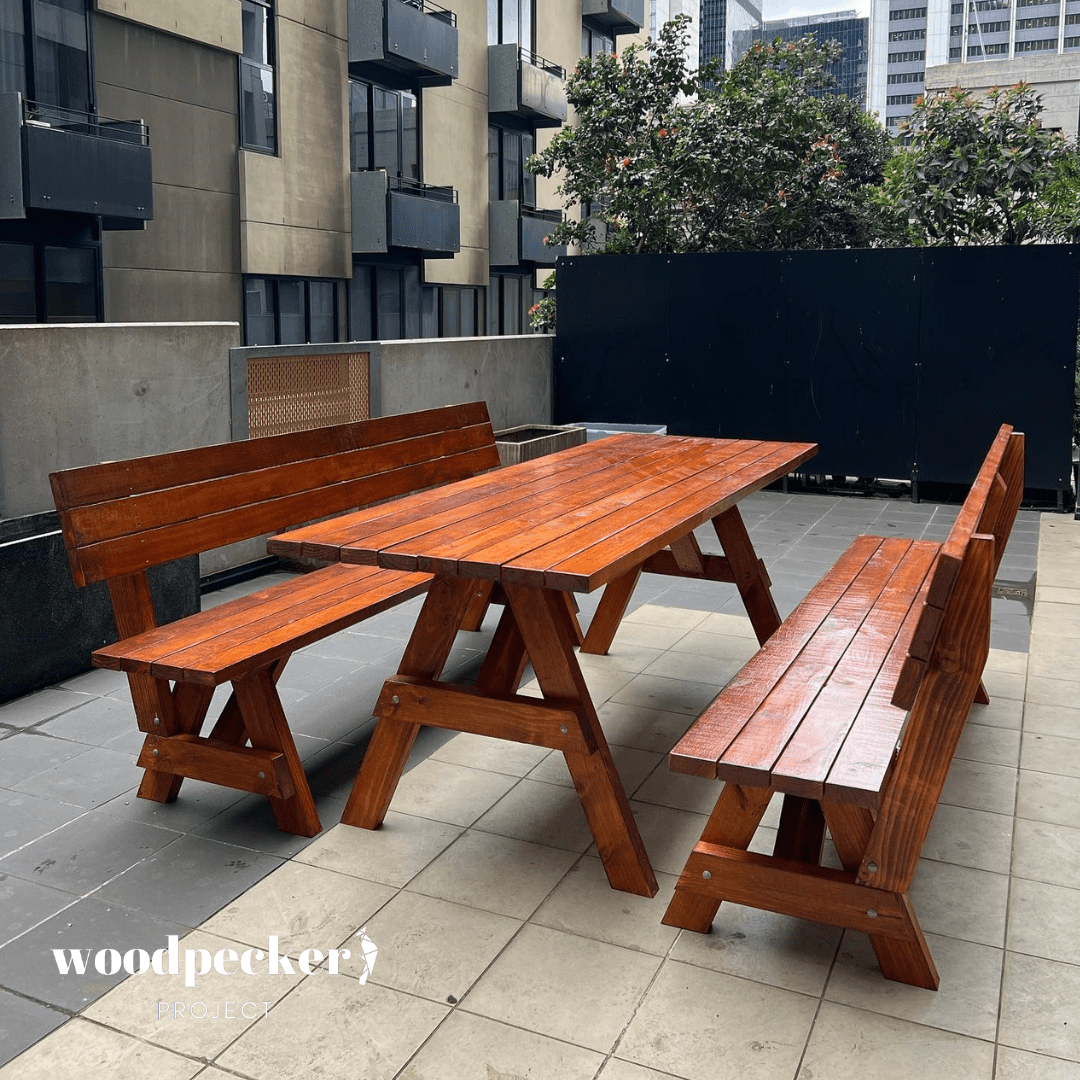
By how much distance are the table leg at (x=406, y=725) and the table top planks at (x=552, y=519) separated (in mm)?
225

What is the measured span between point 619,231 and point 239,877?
37.3ft

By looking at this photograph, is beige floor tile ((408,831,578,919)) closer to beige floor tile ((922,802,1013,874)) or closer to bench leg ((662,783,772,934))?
bench leg ((662,783,772,934))

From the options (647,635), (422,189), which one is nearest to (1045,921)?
(647,635)

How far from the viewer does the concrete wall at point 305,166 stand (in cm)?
1680

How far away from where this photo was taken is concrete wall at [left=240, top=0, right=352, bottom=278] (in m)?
16.8

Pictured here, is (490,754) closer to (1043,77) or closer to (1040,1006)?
(1040,1006)

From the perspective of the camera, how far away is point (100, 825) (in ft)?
11.8

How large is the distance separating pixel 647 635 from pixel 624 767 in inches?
64.9

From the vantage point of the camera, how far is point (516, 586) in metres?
3.33

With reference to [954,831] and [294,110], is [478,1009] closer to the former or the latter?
[954,831]

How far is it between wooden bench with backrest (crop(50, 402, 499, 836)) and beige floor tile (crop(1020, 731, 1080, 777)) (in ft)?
7.09

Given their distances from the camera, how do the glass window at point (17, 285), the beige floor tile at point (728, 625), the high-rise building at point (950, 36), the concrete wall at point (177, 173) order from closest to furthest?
the beige floor tile at point (728, 625) → the glass window at point (17, 285) → the concrete wall at point (177, 173) → the high-rise building at point (950, 36)

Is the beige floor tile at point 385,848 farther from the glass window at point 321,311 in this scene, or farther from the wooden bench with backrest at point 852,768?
the glass window at point 321,311

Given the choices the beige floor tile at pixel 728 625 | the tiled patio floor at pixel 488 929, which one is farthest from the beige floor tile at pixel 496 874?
the beige floor tile at pixel 728 625
